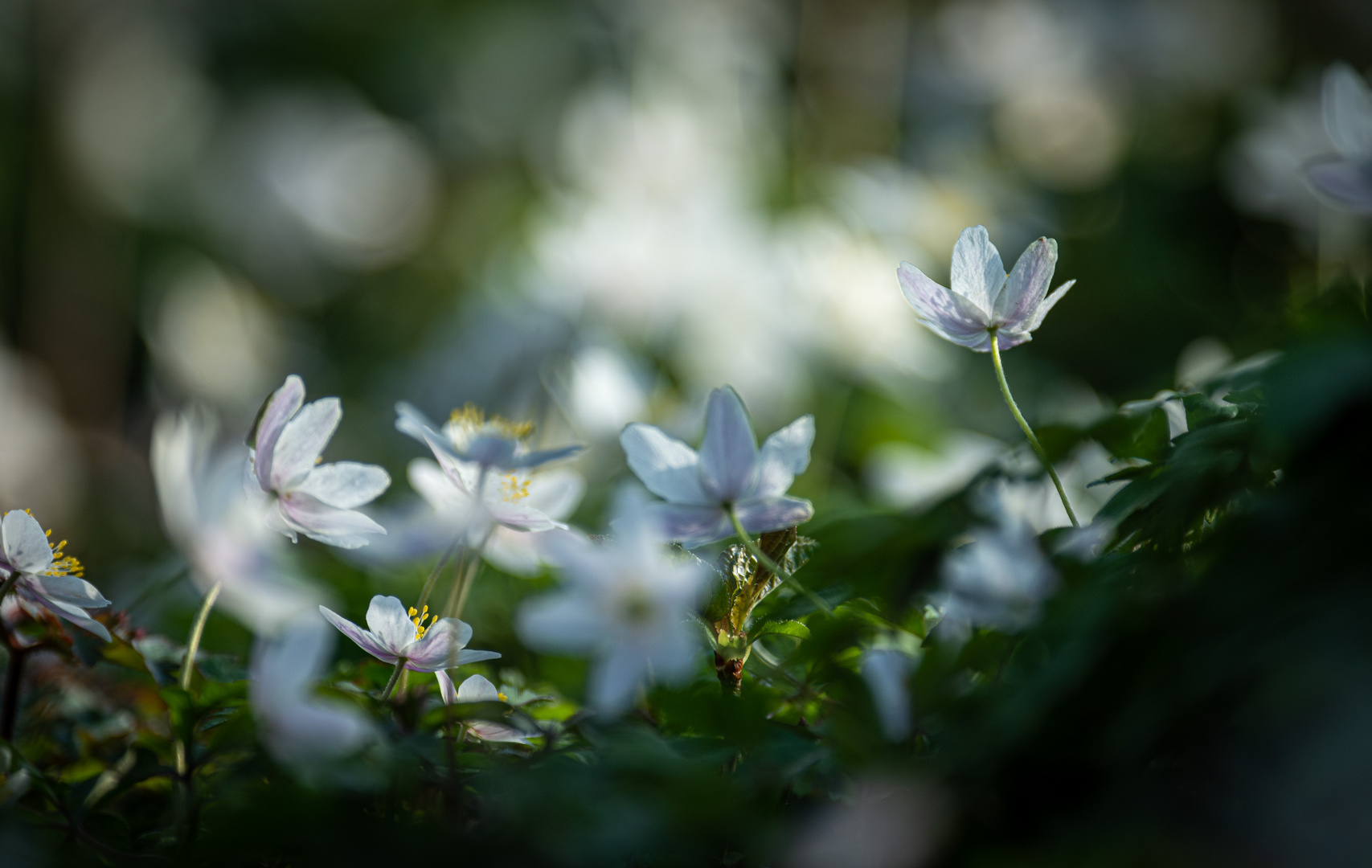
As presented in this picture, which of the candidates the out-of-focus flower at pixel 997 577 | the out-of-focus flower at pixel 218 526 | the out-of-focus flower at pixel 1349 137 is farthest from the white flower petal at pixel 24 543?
the out-of-focus flower at pixel 1349 137

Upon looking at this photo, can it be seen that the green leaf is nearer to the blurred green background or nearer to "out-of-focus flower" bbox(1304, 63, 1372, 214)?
the blurred green background

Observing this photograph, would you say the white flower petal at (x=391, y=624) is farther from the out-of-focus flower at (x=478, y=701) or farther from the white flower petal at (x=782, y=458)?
the white flower petal at (x=782, y=458)

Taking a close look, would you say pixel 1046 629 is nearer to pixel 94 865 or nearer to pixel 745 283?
pixel 94 865

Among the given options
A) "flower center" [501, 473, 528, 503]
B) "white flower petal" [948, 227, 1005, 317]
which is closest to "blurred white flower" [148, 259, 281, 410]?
"flower center" [501, 473, 528, 503]

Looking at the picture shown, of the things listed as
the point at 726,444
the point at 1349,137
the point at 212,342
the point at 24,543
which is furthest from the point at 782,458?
the point at 212,342

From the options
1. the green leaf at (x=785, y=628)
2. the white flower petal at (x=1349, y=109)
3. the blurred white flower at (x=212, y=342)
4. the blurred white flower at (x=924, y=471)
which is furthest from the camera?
the blurred white flower at (x=212, y=342)

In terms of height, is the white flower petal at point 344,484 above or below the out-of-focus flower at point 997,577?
below

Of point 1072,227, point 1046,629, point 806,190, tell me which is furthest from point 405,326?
point 1046,629
